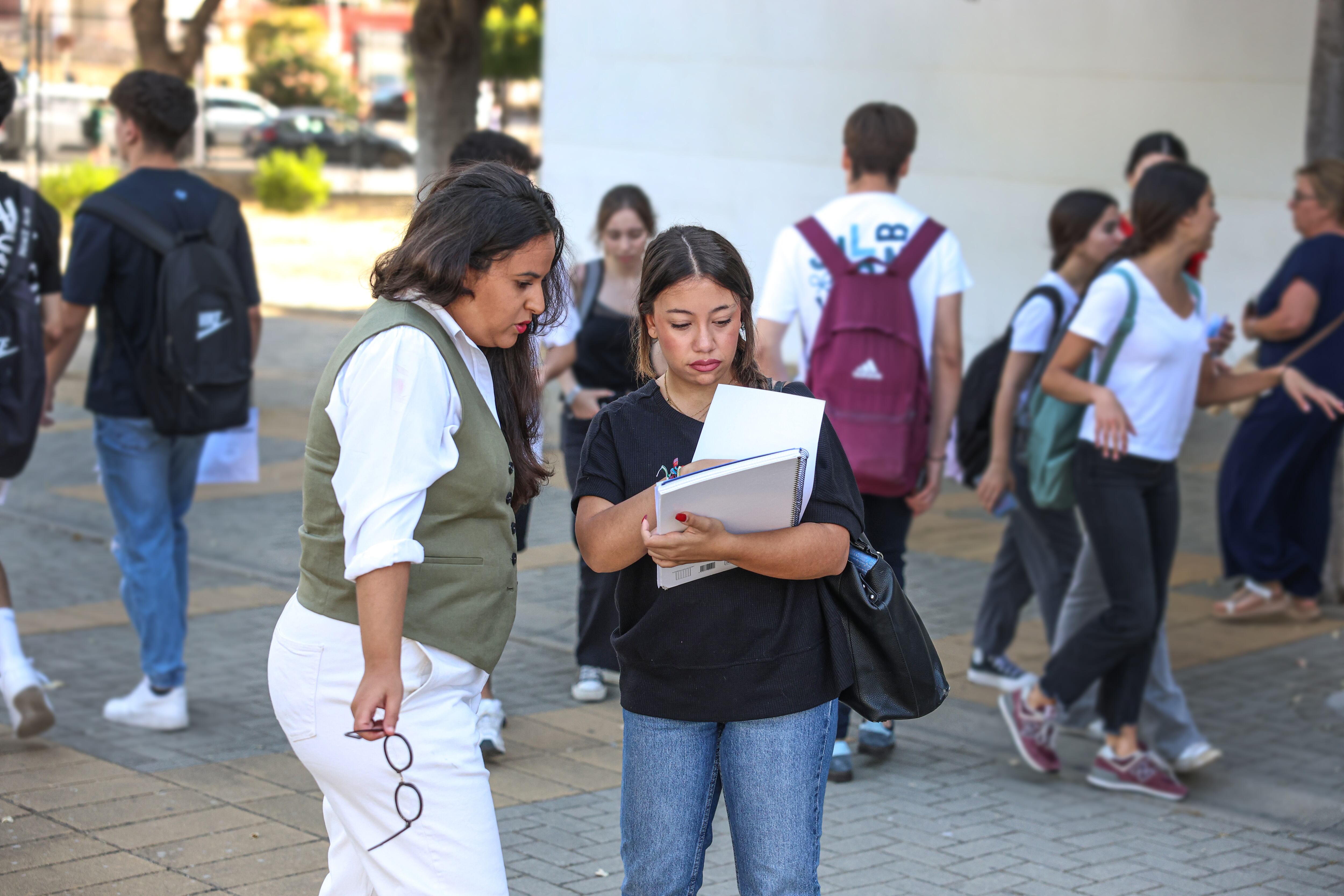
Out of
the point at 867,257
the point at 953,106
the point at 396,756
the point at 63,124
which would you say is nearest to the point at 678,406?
the point at 396,756

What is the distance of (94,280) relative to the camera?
5.04 meters

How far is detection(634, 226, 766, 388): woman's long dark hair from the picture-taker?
9.37 feet

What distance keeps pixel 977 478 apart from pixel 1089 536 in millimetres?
1274

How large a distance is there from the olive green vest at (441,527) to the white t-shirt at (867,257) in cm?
247

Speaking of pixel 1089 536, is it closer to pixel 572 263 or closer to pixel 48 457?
pixel 572 263

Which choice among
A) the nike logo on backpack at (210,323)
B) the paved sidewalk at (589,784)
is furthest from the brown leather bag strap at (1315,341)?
the nike logo on backpack at (210,323)

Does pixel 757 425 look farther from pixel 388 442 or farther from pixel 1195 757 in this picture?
pixel 1195 757

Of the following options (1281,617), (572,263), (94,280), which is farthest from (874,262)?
(1281,617)

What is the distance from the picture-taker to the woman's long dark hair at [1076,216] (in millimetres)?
5723

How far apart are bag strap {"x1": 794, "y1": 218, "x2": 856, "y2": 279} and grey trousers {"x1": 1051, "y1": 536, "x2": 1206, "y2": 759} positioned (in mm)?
1242

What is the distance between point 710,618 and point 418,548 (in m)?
0.62

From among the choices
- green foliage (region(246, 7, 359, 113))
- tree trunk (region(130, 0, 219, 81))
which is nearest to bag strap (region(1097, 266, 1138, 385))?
tree trunk (region(130, 0, 219, 81))

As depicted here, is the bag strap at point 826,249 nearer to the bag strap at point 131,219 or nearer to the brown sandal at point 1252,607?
the bag strap at point 131,219

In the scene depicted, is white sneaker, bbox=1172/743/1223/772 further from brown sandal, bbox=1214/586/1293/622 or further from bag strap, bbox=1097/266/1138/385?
brown sandal, bbox=1214/586/1293/622
